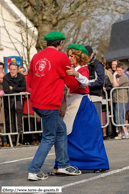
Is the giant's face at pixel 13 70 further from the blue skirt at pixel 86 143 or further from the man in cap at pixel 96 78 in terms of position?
the blue skirt at pixel 86 143

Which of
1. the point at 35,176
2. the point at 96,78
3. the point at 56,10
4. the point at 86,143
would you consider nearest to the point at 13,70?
the point at 96,78

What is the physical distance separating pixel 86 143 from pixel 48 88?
1.15m

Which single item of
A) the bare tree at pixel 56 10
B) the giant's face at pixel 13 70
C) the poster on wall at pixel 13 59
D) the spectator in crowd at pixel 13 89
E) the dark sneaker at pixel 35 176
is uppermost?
the bare tree at pixel 56 10

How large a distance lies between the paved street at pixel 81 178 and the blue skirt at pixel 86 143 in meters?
0.17

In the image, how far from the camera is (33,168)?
5.70m

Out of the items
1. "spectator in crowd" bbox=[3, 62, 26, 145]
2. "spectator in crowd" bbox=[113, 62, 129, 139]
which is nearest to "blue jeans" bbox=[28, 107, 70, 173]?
"spectator in crowd" bbox=[3, 62, 26, 145]

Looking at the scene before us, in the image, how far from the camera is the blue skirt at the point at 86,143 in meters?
6.16

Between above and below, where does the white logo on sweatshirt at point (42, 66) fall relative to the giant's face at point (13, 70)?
below

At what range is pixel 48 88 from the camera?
5.62 meters

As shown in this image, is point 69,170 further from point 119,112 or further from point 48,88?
point 119,112

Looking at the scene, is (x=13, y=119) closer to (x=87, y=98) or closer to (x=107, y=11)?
(x=87, y=98)

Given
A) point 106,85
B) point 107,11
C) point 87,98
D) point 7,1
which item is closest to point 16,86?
point 106,85

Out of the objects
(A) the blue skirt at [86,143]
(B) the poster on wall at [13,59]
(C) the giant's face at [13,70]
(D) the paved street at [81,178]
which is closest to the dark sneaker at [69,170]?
(D) the paved street at [81,178]

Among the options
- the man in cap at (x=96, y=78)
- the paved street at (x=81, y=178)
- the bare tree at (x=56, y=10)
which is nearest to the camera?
the paved street at (x=81, y=178)
